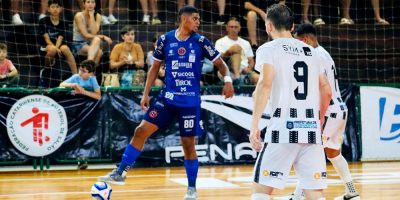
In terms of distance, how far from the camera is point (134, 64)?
49.0 ft

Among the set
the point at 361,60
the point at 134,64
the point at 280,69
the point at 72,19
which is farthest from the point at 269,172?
the point at 361,60

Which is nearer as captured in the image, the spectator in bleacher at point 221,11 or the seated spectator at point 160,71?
the seated spectator at point 160,71

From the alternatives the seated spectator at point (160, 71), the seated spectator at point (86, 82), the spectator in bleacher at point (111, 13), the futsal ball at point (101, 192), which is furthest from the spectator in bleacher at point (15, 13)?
the futsal ball at point (101, 192)

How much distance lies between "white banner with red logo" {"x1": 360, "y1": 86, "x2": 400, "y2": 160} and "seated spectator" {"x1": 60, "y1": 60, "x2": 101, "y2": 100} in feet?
16.5

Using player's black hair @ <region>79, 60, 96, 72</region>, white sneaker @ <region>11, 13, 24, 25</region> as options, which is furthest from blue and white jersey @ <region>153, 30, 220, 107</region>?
white sneaker @ <region>11, 13, 24, 25</region>

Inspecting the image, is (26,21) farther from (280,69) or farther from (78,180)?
(280,69)

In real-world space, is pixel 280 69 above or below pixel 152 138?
above

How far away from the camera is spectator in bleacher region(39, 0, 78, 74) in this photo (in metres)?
15.2

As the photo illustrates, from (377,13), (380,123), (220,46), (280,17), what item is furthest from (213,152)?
(280,17)

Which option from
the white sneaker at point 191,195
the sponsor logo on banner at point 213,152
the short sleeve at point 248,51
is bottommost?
the sponsor logo on banner at point 213,152

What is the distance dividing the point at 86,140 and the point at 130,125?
2.67 ft

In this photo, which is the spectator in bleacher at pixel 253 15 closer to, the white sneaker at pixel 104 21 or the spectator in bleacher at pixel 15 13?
the white sneaker at pixel 104 21

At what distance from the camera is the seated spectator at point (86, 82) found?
539 inches

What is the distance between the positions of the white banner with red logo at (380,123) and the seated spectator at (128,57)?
13.8 feet
